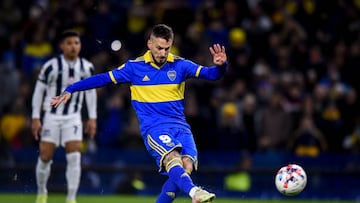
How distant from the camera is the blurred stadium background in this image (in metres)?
18.1

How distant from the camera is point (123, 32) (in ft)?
67.5

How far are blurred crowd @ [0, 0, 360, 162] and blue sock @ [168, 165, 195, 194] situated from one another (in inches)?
301

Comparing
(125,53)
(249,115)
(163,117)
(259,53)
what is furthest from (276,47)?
(163,117)

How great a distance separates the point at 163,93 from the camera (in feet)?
37.7

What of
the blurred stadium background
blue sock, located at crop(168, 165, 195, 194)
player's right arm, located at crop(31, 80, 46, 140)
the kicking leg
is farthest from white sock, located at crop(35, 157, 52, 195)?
blue sock, located at crop(168, 165, 195, 194)

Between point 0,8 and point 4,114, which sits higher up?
point 0,8

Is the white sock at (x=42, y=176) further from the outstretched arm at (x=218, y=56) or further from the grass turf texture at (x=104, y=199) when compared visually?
the outstretched arm at (x=218, y=56)

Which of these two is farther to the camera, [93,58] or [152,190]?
[93,58]

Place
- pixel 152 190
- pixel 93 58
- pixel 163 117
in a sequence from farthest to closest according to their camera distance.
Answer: pixel 93 58 < pixel 152 190 < pixel 163 117

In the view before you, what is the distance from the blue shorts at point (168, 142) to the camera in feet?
36.5

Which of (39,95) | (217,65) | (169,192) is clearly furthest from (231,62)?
(169,192)

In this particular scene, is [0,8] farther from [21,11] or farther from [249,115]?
[249,115]

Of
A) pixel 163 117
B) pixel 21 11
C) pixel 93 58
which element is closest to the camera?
pixel 163 117

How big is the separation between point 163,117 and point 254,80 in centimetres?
880
